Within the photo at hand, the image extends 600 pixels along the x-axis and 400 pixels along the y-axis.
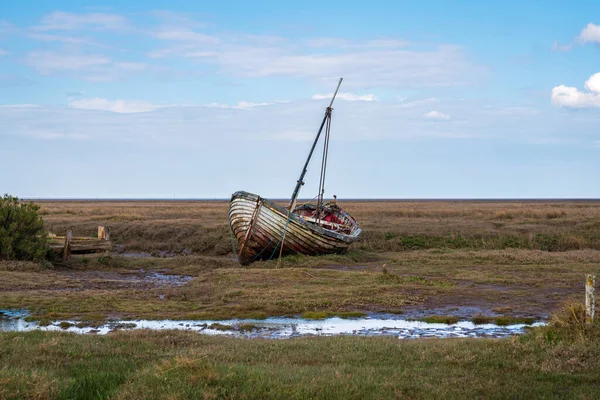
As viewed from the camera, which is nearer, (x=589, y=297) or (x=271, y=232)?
(x=589, y=297)

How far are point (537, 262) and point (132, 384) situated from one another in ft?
74.3

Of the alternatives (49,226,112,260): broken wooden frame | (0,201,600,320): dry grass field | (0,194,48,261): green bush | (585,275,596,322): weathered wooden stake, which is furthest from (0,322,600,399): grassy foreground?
(49,226,112,260): broken wooden frame

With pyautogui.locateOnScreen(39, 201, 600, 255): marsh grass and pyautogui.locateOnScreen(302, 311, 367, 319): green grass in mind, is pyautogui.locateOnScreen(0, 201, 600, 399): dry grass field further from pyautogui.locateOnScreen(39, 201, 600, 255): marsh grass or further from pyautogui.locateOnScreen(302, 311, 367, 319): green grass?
pyautogui.locateOnScreen(302, 311, 367, 319): green grass

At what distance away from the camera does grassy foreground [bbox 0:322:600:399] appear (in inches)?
363

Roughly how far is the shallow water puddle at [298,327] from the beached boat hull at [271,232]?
11863 mm

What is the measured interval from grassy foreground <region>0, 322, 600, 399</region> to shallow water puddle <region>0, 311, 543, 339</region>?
7.20ft

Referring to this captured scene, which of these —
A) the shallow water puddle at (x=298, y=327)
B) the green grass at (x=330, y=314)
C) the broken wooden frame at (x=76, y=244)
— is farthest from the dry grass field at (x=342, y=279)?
the shallow water puddle at (x=298, y=327)

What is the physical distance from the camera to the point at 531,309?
60.7 feet

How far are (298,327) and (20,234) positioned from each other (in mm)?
16029

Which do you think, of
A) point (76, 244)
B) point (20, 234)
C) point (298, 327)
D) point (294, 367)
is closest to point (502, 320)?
point (298, 327)

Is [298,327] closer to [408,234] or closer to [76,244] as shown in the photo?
[76,244]

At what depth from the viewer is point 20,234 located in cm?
2745

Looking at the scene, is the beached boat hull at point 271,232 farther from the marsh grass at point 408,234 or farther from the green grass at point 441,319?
the green grass at point 441,319

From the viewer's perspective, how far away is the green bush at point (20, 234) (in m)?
26.7
